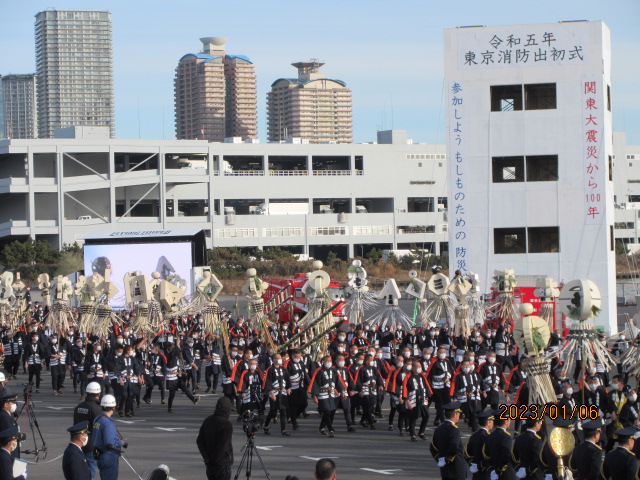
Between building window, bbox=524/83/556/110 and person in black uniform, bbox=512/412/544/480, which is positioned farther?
building window, bbox=524/83/556/110

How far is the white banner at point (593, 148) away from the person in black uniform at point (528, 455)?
26.4 meters

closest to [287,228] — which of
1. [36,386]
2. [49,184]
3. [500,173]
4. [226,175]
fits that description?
[226,175]

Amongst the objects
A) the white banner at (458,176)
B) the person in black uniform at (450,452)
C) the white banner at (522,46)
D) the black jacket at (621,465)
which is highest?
the white banner at (522,46)

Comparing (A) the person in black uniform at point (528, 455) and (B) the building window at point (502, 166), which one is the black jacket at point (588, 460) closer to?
(A) the person in black uniform at point (528, 455)

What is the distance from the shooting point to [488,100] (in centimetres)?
3759

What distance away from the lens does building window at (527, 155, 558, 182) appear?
38.0 meters

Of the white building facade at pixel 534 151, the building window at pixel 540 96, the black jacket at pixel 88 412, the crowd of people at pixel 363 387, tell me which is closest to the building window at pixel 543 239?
the white building facade at pixel 534 151

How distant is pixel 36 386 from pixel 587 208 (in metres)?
19.6

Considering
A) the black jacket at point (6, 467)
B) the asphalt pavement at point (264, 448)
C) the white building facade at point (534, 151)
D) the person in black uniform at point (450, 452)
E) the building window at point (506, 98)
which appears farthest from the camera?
the building window at point (506, 98)

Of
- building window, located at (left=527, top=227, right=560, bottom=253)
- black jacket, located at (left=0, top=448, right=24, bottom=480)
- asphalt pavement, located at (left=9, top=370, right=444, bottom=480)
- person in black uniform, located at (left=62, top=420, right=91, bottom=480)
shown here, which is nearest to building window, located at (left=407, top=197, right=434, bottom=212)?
building window, located at (left=527, top=227, right=560, bottom=253)

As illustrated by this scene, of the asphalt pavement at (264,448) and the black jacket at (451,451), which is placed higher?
the black jacket at (451,451)

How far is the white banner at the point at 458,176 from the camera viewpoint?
1486 inches

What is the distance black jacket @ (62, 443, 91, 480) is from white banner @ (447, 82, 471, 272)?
27654 millimetres

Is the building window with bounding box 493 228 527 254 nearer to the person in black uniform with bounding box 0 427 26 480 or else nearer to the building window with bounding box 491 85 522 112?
the building window with bounding box 491 85 522 112
